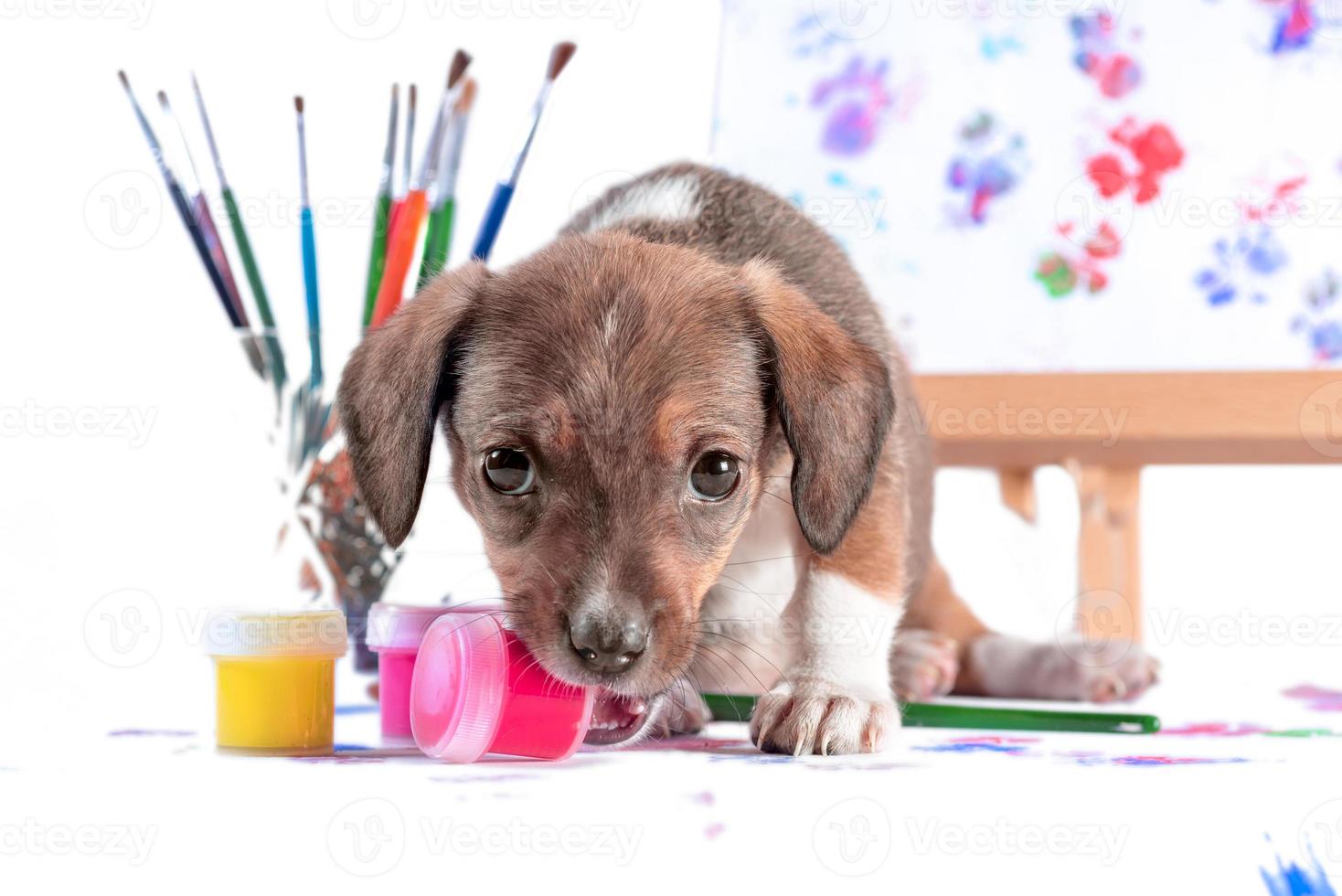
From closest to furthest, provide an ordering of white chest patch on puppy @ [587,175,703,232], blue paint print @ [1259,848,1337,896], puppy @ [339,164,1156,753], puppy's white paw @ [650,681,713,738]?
blue paint print @ [1259,848,1337,896], puppy @ [339,164,1156,753], puppy's white paw @ [650,681,713,738], white chest patch on puppy @ [587,175,703,232]

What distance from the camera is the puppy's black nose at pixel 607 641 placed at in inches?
66.5

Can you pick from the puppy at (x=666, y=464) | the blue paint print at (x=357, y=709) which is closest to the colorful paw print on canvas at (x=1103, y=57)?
the puppy at (x=666, y=464)

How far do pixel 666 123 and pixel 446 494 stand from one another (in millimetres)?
1886

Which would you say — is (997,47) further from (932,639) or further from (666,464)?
(666,464)

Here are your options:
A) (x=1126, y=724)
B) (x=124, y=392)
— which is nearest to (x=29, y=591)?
(x=124, y=392)

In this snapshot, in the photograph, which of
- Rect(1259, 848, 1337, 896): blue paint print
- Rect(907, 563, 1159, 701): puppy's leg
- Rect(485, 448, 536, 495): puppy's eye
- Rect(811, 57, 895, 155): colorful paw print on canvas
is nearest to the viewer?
Rect(1259, 848, 1337, 896): blue paint print

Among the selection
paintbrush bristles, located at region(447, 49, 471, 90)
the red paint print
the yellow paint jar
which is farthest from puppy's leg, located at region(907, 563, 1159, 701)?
paintbrush bristles, located at region(447, 49, 471, 90)

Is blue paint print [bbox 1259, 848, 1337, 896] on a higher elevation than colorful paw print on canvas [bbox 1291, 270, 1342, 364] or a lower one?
lower

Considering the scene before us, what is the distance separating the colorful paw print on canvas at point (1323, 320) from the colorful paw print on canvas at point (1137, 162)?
524mm

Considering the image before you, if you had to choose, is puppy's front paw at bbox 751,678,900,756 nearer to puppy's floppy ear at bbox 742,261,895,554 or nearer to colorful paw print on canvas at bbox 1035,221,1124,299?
puppy's floppy ear at bbox 742,261,895,554

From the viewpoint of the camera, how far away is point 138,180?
11.9 ft

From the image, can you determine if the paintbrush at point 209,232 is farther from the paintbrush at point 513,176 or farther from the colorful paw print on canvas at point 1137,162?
the colorful paw print on canvas at point 1137,162

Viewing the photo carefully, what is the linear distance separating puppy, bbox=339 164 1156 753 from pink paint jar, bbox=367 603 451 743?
12 centimetres

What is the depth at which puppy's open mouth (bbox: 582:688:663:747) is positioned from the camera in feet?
6.53
